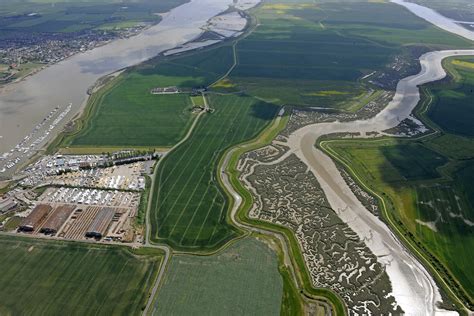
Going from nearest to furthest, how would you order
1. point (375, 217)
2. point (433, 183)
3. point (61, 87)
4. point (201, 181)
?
point (375, 217), point (433, 183), point (201, 181), point (61, 87)

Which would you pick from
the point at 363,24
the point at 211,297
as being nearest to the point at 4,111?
the point at 211,297

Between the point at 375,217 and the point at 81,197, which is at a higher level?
the point at 375,217

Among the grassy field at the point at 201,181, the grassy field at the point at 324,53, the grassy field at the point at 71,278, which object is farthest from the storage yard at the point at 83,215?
the grassy field at the point at 324,53

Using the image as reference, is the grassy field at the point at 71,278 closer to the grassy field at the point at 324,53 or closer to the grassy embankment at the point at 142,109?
the grassy embankment at the point at 142,109

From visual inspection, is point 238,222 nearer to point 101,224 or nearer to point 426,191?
point 101,224

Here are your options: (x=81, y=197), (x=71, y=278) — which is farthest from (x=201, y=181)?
(x=71, y=278)

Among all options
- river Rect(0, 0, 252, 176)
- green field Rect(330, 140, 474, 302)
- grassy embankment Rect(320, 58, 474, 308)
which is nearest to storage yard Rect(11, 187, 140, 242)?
river Rect(0, 0, 252, 176)
